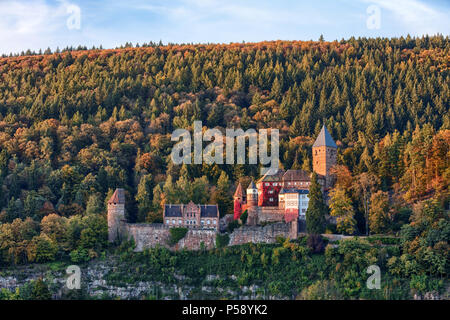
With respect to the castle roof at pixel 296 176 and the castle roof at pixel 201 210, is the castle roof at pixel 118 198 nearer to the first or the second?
the castle roof at pixel 201 210

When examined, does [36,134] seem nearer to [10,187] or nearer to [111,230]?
[10,187]

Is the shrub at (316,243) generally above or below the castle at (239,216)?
below

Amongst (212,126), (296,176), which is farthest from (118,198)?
(212,126)

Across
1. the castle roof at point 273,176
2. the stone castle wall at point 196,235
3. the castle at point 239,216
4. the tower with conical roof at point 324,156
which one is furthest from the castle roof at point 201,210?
the tower with conical roof at point 324,156

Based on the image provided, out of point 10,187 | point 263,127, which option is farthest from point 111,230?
point 263,127

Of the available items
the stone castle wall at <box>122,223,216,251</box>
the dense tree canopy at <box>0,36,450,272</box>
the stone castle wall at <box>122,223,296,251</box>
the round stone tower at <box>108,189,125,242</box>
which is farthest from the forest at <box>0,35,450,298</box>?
the stone castle wall at <box>122,223,296,251</box>

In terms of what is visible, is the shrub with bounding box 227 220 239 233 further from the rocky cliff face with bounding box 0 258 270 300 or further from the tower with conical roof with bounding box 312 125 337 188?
the tower with conical roof with bounding box 312 125 337 188

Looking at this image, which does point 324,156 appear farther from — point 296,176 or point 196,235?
point 196,235
